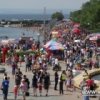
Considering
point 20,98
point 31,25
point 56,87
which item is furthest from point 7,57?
point 31,25

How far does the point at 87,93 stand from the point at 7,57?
17555 mm

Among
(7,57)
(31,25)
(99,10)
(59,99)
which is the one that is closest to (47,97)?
(59,99)

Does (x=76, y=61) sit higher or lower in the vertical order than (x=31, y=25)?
higher

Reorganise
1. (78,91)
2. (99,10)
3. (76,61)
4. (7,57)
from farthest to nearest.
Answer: (99,10) < (7,57) < (76,61) < (78,91)

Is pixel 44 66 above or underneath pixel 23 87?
underneath

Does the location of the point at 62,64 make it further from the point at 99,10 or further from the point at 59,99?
the point at 99,10

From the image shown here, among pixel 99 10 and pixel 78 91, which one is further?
pixel 99 10

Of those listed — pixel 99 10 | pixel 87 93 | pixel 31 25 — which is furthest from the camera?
pixel 31 25

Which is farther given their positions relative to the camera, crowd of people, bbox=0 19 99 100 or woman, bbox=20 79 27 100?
crowd of people, bbox=0 19 99 100

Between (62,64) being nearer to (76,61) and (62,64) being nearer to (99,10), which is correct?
(76,61)

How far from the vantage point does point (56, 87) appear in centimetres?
2741

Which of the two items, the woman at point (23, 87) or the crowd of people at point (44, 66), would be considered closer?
the woman at point (23, 87)

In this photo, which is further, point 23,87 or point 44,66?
point 44,66

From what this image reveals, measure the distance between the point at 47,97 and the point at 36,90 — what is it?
1006mm
